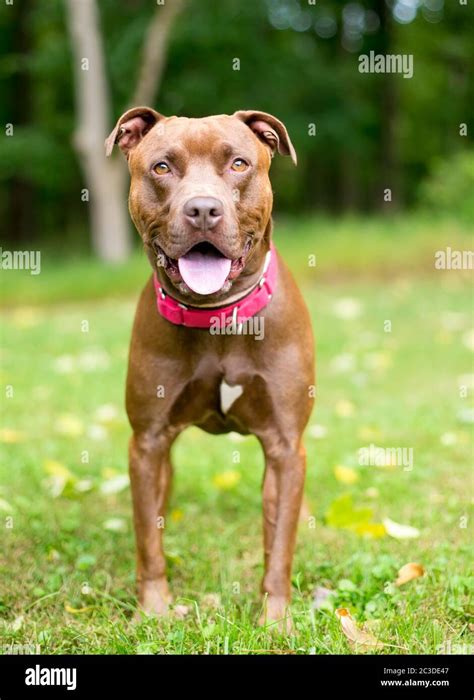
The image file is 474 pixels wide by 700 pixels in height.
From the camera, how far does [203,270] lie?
274 centimetres

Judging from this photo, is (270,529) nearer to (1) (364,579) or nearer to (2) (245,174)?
(1) (364,579)

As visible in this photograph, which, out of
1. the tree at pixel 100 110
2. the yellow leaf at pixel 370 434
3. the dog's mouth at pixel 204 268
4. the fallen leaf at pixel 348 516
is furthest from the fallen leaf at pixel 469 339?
the tree at pixel 100 110

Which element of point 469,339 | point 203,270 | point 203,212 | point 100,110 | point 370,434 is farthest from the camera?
point 100,110

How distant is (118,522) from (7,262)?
9909mm

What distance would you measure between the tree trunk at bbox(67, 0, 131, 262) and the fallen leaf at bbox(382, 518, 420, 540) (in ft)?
32.7

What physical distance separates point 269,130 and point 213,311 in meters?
0.68

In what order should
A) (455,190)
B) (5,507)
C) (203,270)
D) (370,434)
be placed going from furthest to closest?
(455,190) → (370,434) → (5,507) → (203,270)

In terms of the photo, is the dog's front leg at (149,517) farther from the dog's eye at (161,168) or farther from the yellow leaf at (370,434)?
the yellow leaf at (370,434)

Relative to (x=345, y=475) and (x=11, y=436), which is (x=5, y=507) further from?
(x=345, y=475)

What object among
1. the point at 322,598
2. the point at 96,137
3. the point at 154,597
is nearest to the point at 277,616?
the point at 322,598

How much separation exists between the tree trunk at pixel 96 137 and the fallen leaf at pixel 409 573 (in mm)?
10456

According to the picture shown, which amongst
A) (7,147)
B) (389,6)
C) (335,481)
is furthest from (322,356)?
(389,6)

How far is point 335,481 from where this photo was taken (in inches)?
176

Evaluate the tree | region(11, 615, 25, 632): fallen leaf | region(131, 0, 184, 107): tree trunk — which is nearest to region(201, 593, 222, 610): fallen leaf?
region(11, 615, 25, 632): fallen leaf
